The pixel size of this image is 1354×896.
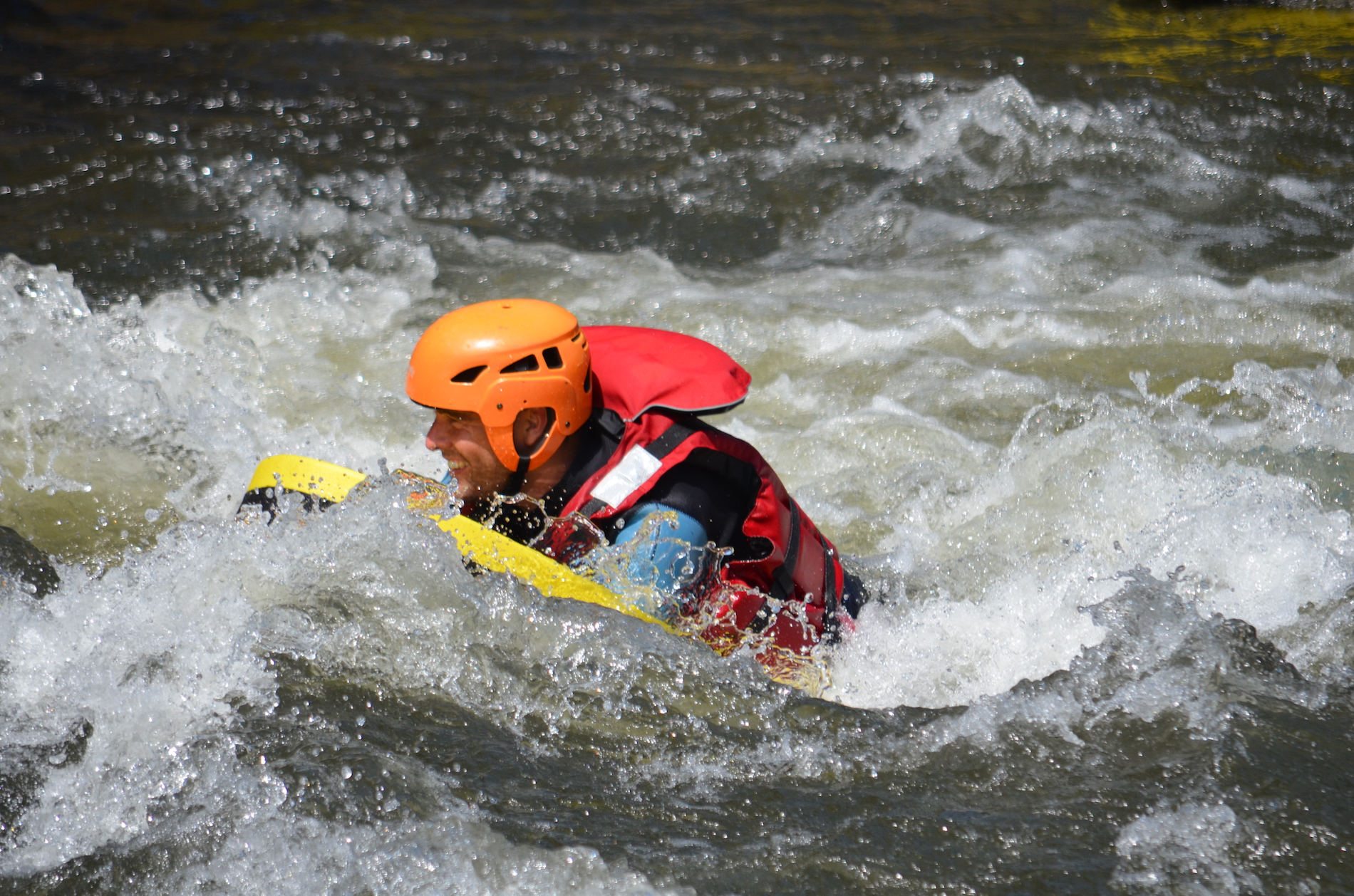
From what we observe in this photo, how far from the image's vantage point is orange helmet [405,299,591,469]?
2859 millimetres

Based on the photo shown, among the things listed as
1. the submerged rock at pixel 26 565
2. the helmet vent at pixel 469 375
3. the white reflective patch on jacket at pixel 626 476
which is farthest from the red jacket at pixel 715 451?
the submerged rock at pixel 26 565

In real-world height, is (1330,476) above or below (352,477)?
below

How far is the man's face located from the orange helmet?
0.04 meters

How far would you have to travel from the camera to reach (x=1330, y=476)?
4254mm

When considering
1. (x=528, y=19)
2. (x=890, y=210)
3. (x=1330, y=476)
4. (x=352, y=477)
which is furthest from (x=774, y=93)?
(x=352, y=477)

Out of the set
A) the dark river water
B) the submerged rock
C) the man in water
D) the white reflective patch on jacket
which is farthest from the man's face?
the submerged rock

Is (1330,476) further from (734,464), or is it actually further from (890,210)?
(890,210)

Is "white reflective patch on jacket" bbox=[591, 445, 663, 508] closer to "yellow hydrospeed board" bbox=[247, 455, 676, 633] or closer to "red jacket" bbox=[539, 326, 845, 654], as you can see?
"red jacket" bbox=[539, 326, 845, 654]

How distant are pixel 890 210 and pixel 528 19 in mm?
5685

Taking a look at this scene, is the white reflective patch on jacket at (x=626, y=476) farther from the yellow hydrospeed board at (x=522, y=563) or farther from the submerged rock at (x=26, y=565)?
the submerged rock at (x=26, y=565)

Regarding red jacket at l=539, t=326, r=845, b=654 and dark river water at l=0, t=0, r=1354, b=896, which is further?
red jacket at l=539, t=326, r=845, b=654

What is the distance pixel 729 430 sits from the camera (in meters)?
5.21

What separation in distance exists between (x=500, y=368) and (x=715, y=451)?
1.82ft

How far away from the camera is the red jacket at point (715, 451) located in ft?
9.41
